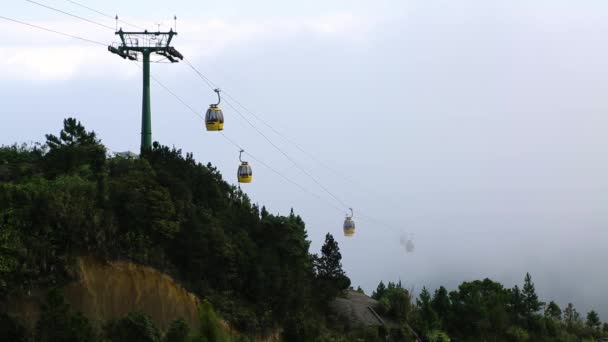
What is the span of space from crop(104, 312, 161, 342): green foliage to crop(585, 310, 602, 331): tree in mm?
75615

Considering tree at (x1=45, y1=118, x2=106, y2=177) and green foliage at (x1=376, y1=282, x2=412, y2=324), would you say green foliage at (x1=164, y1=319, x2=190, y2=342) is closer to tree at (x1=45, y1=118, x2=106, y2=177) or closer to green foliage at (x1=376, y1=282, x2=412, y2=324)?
tree at (x1=45, y1=118, x2=106, y2=177)

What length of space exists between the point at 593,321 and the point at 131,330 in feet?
255

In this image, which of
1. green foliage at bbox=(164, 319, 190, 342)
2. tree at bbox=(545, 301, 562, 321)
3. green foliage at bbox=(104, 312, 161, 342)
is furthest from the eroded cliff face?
tree at bbox=(545, 301, 562, 321)

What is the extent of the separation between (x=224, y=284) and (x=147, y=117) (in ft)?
43.2

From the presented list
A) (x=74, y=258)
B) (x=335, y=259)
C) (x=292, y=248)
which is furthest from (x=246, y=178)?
(x=74, y=258)

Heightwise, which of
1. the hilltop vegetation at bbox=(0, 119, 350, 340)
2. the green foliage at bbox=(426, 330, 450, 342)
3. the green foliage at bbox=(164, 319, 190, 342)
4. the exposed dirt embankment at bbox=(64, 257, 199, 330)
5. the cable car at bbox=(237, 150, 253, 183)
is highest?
the cable car at bbox=(237, 150, 253, 183)

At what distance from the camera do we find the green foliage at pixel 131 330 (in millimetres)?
34000

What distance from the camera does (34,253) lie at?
33.6m

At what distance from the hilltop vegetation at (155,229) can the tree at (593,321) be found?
55.2 m

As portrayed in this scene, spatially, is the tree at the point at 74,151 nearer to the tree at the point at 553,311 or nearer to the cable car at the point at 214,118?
the cable car at the point at 214,118

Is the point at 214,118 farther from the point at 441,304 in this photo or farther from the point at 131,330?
the point at 441,304

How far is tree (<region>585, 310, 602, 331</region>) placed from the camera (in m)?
98.0

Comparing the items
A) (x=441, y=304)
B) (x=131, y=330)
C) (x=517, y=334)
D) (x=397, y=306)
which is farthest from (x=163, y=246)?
(x=517, y=334)

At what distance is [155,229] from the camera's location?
Answer: 132ft
